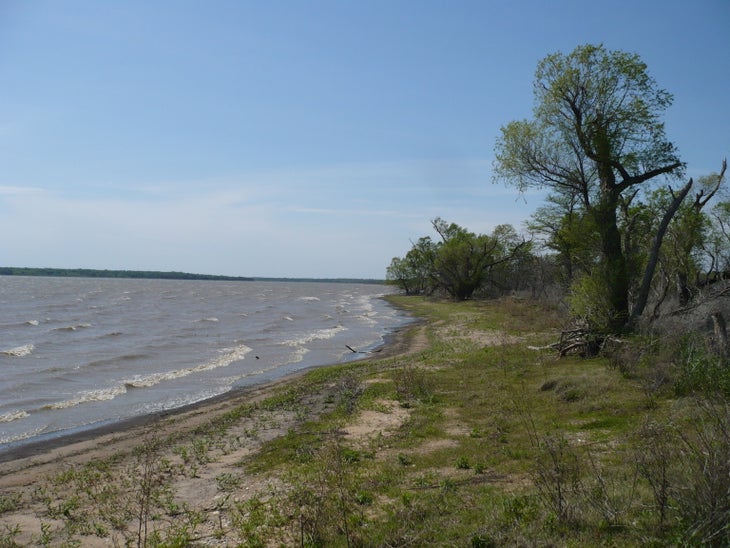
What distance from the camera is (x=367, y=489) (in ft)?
27.0

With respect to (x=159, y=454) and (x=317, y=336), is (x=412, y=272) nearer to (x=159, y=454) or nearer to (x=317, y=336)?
(x=317, y=336)

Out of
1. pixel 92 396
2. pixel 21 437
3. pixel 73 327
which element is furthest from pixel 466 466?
pixel 73 327

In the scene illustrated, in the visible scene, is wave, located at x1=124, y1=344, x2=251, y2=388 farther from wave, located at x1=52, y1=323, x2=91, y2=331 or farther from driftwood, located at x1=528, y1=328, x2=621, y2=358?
driftwood, located at x1=528, y1=328, x2=621, y2=358

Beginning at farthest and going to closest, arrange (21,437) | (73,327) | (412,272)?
(412,272)
(73,327)
(21,437)

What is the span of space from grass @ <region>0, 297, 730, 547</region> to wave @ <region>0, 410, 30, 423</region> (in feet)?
22.9

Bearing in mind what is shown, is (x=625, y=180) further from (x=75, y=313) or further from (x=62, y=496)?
(x=75, y=313)

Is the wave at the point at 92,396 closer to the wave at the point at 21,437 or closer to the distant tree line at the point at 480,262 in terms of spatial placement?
the wave at the point at 21,437

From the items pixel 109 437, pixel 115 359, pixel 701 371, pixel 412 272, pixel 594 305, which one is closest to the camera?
pixel 701 371

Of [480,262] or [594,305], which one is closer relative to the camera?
[594,305]

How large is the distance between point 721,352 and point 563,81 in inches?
459

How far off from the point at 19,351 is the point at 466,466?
28322 millimetres

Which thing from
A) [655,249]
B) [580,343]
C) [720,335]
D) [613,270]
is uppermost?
[655,249]

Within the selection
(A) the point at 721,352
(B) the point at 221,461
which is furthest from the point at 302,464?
(A) the point at 721,352

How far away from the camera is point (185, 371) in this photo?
24.5 m
